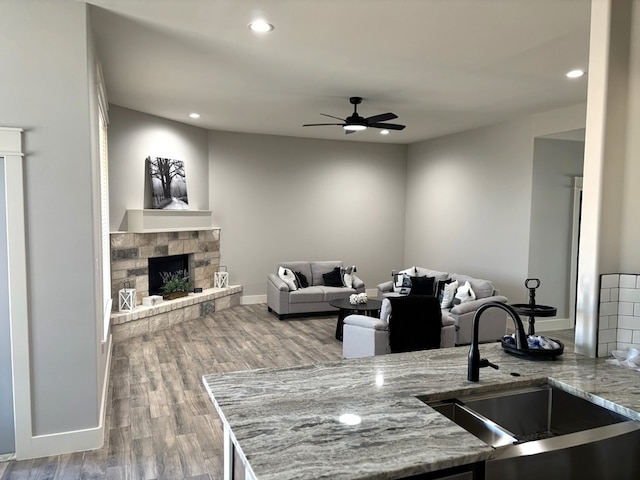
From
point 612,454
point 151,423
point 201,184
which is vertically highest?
point 201,184

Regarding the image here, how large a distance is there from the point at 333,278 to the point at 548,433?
582cm

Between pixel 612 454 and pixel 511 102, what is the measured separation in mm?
4874

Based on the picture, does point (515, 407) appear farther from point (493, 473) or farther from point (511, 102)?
point (511, 102)

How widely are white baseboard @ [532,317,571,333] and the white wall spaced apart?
3.36m

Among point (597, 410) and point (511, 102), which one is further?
point (511, 102)

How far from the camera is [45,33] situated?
2904 millimetres

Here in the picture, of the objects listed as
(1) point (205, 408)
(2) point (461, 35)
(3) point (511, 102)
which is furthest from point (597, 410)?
→ (3) point (511, 102)

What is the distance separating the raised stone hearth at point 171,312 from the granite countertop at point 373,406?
441 cm

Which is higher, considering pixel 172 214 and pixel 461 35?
pixel 461 35

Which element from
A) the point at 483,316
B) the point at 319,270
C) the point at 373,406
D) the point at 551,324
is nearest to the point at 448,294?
the point at 483,316

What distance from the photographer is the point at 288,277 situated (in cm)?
735

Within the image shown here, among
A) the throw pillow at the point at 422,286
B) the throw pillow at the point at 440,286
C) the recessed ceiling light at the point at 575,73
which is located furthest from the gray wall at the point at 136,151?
the recessed ceiling light at the point at 575,73

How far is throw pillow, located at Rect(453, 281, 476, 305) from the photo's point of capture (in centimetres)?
591

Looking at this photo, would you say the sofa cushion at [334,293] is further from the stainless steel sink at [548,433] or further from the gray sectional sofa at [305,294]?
the stainless steel sink at [548,433]
